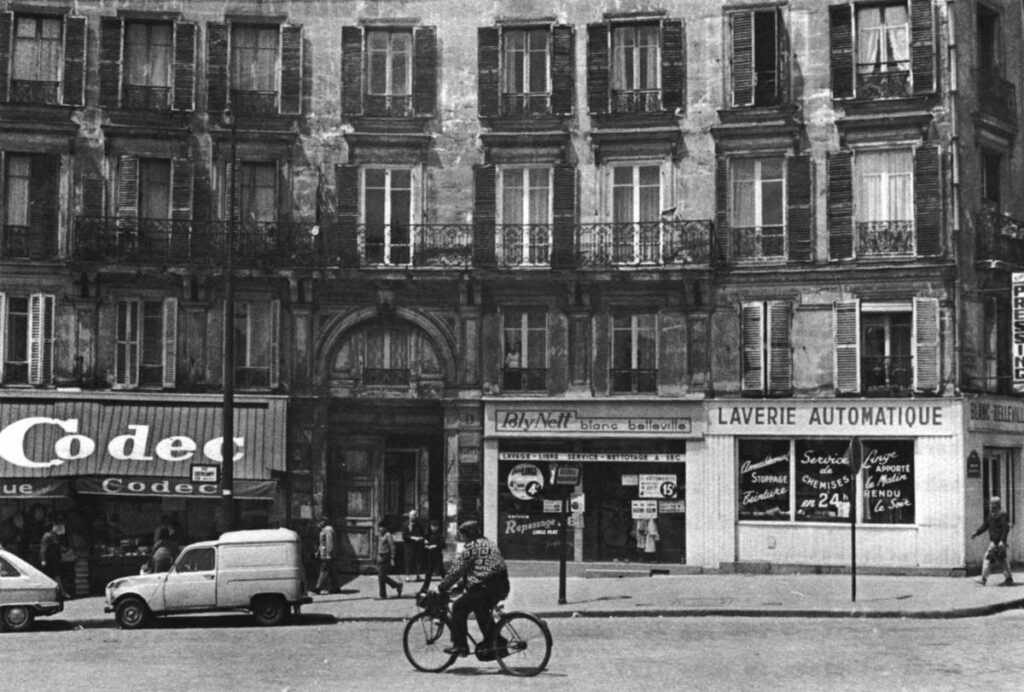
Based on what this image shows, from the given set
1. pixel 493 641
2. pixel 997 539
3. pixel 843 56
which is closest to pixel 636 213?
pixel 843 56

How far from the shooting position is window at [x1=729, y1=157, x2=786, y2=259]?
34250 millimetres

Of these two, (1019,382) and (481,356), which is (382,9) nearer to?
(481,356)

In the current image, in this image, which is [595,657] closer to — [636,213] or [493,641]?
[493,641]

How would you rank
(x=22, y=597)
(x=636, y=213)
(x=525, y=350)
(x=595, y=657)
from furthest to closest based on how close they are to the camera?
(x=525, y=350)
(x=636, y=213)
(x=22, y=597)
(x=595, y=657)

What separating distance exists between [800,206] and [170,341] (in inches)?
568

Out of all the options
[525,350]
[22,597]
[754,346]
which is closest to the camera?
[22,597]

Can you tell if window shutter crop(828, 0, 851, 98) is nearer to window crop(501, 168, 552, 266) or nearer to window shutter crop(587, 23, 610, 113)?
window shutter crop(587, 23, 610, 113)

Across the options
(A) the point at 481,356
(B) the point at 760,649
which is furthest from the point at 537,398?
(B) the point at 760,649

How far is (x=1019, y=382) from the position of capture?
3284cm

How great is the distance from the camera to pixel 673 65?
3472cm

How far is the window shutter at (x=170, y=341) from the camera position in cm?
3522

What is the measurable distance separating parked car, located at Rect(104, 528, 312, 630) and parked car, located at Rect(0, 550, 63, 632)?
100cm

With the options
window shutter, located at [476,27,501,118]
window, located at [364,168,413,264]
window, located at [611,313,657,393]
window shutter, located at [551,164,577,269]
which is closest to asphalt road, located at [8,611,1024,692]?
window, located at [611,313,657,393]

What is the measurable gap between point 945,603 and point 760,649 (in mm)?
7194
